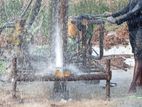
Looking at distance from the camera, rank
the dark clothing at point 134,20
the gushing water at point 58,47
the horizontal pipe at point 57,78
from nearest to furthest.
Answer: the horizontal pipe at point 57,78 < the dark clothing at point 134,20 < the gushing water at point 58,47

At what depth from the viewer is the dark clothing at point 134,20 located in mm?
7656

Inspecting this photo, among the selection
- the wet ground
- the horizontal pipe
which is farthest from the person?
the horizontal pipe

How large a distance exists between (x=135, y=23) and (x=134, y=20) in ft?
0.27

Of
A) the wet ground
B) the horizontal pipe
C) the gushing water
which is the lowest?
the wet ground

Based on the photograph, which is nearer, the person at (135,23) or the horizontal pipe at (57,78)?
the horizontal pipe at (57,78)

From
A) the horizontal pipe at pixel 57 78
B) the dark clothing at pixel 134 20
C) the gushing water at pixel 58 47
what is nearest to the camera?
the horizontal pipe at pixel 57 78

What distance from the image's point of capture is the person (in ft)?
25.2

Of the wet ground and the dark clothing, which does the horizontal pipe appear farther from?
the dark clothing

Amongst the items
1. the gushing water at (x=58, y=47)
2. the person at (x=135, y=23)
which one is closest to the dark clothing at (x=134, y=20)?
the person at (x=135, y=23)

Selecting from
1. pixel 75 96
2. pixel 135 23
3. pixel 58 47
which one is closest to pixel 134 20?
pixel 135 23

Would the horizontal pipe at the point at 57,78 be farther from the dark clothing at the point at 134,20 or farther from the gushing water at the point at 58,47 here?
the dark clothing at the point at 134,20

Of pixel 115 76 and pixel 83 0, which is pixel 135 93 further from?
pixel 83 0

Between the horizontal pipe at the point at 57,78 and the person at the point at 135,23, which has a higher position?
the person at the point at 135,23

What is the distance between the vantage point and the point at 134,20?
25.8 ft
